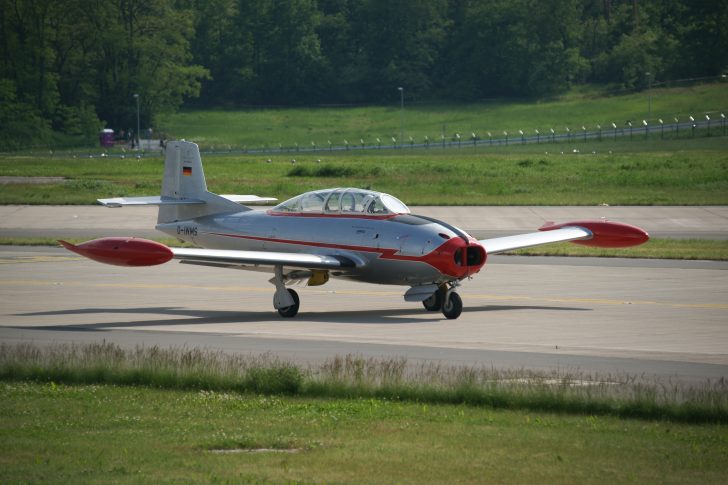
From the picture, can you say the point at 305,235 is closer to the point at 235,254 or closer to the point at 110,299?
the point at 235,254

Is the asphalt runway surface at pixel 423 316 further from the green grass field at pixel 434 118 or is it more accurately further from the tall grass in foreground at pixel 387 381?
the green grass field at pixel 434 118

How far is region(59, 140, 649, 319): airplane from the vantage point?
25234mm

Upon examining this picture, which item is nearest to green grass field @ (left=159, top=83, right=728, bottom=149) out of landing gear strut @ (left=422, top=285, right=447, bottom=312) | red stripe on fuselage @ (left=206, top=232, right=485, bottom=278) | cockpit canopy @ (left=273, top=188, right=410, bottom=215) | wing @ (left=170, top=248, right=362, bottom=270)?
cockpit canopy @ (left=273, top=188, right=410, bottom=215)

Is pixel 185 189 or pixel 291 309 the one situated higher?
pixel 185 189

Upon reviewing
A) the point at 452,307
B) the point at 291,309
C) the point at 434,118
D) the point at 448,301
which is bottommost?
the point at 291,309

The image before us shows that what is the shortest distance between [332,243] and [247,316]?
2.42 metres

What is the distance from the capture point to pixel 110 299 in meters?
29.0

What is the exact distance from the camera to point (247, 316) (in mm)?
26188

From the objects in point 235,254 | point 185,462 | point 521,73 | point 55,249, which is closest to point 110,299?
point 235,254

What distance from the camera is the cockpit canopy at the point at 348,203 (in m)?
26.8

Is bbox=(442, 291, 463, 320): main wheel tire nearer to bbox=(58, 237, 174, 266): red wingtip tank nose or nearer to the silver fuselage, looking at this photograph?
the silver fuselage

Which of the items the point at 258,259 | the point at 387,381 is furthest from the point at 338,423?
the point at 258,259

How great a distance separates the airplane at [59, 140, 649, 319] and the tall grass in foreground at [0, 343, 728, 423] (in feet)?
15.6

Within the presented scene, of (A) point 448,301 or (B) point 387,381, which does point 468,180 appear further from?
(B) point 387,381
